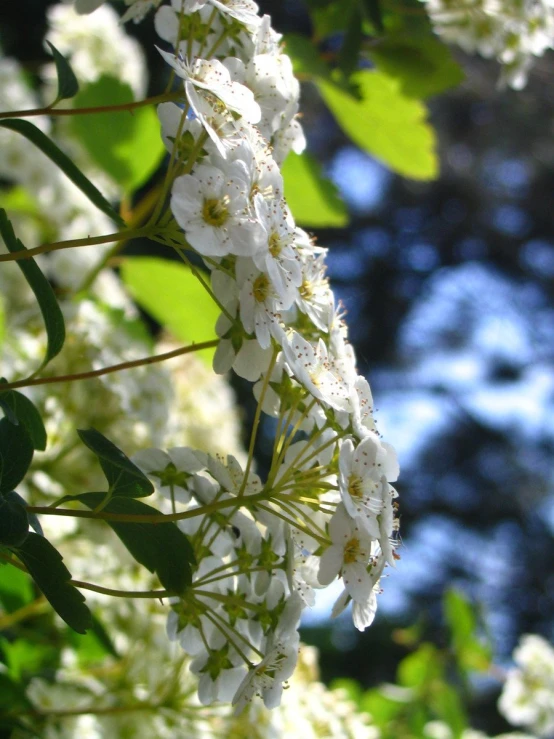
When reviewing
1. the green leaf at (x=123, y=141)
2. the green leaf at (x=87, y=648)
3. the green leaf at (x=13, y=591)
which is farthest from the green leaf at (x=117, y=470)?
the green leaf at (x=123, y=141)

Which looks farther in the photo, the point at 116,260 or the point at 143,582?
the point at 116,260

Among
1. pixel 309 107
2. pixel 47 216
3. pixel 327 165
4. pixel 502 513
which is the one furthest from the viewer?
pixel 502 513

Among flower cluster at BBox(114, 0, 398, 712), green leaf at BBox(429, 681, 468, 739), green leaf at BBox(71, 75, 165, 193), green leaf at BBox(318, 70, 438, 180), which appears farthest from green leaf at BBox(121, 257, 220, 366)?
green leaf at BBox(429, 681, 468, 739)

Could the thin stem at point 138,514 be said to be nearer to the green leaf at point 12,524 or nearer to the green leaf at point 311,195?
the green leaf at point 12,524

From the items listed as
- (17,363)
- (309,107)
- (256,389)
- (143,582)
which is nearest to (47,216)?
(17,363)

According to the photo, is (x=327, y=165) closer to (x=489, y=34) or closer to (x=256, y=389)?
(x=489, y=34)

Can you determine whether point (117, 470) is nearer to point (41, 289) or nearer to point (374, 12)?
point (41, 289)
